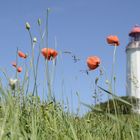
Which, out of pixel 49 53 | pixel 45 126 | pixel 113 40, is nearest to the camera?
pixel 45 126

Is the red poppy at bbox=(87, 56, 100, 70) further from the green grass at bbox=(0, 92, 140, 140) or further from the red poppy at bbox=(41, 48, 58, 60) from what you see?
the green grass at bbox=(0, 92, 140, 140)

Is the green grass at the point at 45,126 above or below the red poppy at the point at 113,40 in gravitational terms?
below

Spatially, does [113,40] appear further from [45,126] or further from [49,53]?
[45,126]

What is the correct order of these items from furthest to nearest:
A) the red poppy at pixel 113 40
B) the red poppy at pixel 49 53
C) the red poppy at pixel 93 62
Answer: the red poppy at pixel 113 40 → the red poppy at pixel 93 62 → the red poppy at pixel 49 53

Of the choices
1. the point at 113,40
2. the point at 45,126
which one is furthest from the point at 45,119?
the point at 113,40

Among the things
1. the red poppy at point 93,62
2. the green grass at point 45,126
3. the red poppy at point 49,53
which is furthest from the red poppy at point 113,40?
the green grass at point 45,126

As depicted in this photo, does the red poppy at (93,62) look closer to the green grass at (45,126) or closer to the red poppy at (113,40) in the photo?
the red poppy at (113,40)

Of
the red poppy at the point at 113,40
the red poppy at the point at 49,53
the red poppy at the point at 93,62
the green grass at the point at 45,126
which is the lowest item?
the green grass at the point at 45,126

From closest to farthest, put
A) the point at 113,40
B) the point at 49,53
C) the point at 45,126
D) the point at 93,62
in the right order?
the point at 45,126 → the point at 49,53 → the point at 93,62 → the point at 113,40

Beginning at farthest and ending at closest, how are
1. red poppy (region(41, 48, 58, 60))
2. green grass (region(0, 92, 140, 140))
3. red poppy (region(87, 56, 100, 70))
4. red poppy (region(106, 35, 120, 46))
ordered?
1. red poppy (region(106, 35, 120, 46))
2. red poppy (region(87, 56, 100, 70))
3. red poppy (region(41, 48, 58, 60))
4. green grass (region(0, 92, 140, 140))

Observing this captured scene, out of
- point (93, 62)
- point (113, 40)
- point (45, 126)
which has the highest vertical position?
point (113, 40)

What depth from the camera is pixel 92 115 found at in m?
4.02

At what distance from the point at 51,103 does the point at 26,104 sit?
0.17 meters

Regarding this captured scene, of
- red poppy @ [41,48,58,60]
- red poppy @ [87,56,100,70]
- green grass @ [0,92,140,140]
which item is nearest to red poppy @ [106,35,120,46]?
red poppy @ [87,56,100,70]
